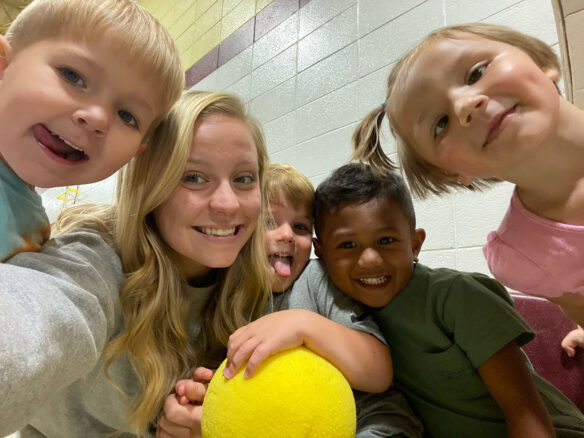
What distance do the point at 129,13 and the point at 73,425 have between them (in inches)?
33.1

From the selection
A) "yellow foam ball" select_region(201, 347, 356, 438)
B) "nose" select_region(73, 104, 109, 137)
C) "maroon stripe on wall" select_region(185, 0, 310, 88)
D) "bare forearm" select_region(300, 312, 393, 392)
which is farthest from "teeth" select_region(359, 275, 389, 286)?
"maroon stripe on wall" select_region(185, 0, 310, 88)

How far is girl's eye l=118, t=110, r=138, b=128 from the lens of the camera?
0.63 metres

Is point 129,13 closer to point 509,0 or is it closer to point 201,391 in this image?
point 201,391

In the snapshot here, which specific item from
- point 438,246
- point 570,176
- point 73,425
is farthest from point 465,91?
point 73,425

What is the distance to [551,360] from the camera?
901 mm

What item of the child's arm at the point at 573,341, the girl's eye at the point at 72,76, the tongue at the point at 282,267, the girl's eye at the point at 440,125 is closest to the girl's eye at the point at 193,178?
the girl's eye at the point at 72,76

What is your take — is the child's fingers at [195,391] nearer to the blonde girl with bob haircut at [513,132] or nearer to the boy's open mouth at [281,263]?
the boy's open mouth at [281,263]

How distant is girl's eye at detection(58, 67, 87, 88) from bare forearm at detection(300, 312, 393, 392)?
0.51 meters

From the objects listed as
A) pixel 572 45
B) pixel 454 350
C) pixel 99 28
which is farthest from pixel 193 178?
pixel 572 45

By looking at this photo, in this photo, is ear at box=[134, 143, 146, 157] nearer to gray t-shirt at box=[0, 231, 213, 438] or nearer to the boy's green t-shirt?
gray t-shirt at box=[0, 231, 213, 438]

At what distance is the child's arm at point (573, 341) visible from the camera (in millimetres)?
859

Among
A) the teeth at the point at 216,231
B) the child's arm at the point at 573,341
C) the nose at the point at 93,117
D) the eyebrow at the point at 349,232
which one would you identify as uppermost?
the nose at the point at 93,117

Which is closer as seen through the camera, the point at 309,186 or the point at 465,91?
the point at 465,91

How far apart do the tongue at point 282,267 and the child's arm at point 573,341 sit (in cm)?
69
